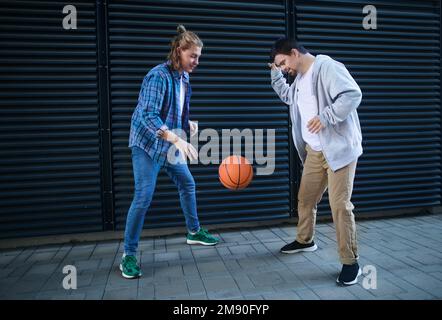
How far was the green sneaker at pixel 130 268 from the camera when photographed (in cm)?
370

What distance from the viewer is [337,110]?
10.7 ft

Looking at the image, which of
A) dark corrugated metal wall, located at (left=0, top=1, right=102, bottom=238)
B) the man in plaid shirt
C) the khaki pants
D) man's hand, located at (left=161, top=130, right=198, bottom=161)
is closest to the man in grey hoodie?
the khaki pants

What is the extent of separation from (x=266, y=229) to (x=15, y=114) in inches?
149

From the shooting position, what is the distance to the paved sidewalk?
330cm

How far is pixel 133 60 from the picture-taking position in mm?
5145

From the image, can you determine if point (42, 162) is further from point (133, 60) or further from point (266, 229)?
point (266, 229)

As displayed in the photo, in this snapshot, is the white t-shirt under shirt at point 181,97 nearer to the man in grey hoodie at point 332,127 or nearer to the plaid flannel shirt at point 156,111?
the plaid flannel shirt at point 156,111

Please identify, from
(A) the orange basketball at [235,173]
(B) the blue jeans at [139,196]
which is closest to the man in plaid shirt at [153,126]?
(B) the blue jeans at [139,196]

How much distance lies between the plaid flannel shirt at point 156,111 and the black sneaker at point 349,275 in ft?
6.77

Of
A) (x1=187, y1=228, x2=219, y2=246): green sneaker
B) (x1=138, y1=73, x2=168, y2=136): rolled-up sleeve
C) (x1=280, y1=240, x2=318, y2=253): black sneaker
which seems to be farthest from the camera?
(x1=187, y1=228, x2=219, y2=246): green sneaker

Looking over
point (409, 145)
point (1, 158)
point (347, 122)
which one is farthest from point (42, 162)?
point (409, 145)

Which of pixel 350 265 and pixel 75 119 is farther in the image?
pixel 75 119

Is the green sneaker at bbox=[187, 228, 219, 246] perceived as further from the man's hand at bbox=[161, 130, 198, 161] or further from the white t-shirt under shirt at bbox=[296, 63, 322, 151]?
the white t-shirt under shirt at bbox=[296, 63, 322, 151]
